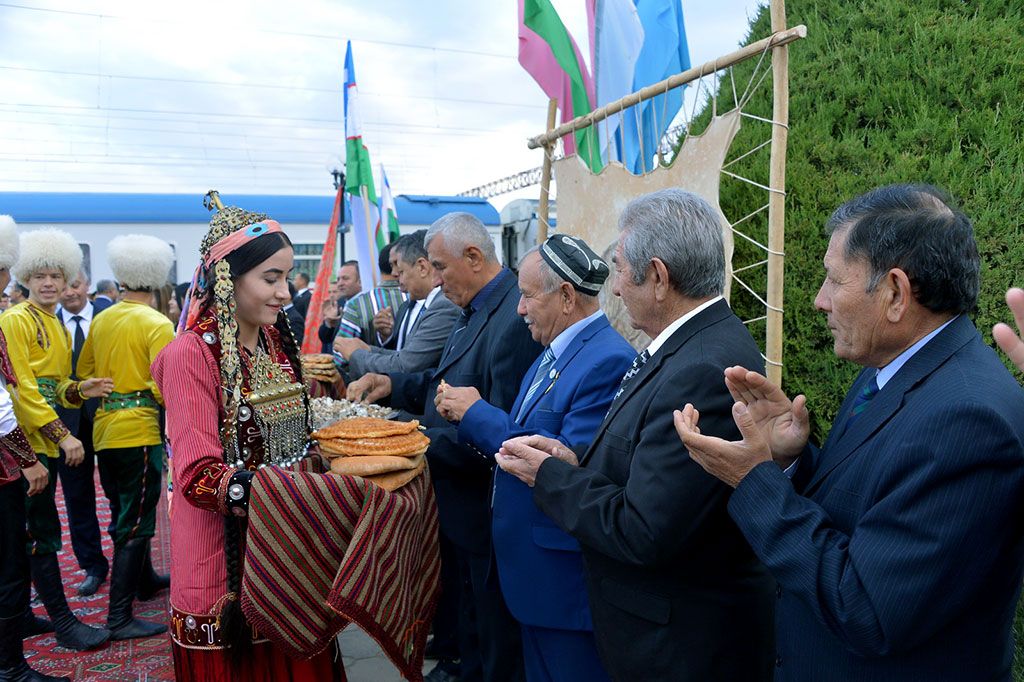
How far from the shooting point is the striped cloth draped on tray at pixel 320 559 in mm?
2258

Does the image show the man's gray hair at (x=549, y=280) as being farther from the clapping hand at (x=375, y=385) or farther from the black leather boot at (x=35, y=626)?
the black leather boot at (x=35, y=626)

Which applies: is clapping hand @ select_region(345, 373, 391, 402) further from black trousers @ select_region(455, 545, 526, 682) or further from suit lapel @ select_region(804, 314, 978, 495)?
suit lapel @ select_region(804, 314, 978, 495)

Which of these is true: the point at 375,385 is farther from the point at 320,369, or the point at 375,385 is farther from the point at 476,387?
the point at 476,387

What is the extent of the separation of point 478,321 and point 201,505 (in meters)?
1.63

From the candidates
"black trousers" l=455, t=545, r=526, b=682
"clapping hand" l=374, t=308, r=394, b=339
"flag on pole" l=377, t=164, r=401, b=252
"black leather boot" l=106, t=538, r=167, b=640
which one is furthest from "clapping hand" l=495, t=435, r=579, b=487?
"flag on pole" l=377, t=164, r=401, b=252

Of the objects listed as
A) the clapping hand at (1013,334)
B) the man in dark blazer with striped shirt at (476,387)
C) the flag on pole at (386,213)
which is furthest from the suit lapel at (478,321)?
the flag on pole at (386,213)

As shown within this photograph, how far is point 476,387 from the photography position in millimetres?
3359

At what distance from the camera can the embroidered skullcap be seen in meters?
2.66

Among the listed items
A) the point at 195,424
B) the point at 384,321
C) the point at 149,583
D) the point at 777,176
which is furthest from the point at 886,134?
the point at 149,583

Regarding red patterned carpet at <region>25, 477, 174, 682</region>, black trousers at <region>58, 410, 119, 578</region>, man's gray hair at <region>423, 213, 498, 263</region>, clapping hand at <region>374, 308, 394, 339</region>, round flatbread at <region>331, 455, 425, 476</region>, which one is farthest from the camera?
clapping hand at <region>374, 308, 394, 339</region>

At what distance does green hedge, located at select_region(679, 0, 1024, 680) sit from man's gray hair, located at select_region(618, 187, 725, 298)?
1.04m

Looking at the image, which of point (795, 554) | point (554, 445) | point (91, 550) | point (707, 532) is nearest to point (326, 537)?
point (554, 445)

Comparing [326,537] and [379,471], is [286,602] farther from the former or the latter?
[379,471]

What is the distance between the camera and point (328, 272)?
22.6ft
